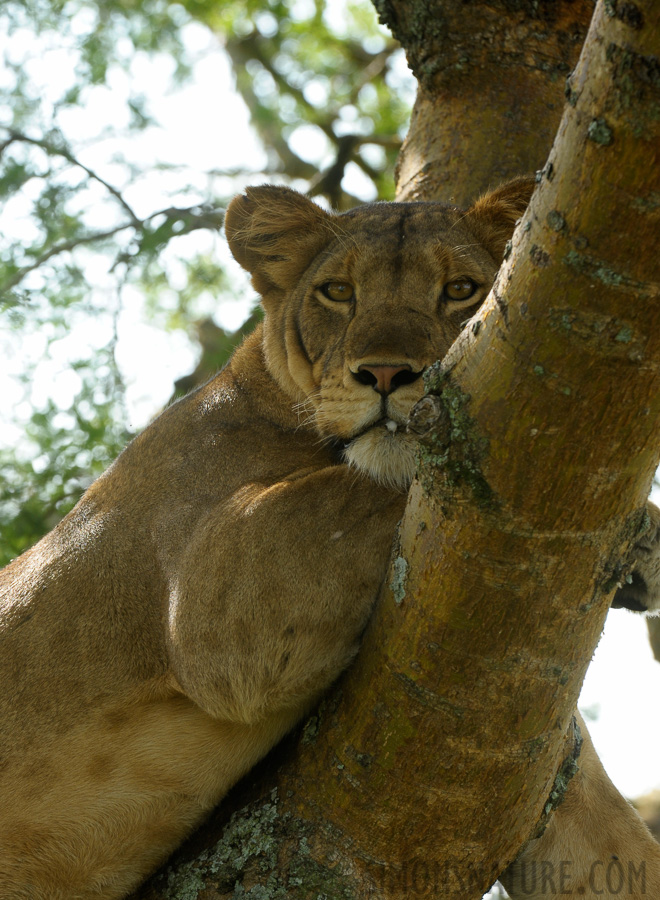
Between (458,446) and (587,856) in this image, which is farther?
(587,856)

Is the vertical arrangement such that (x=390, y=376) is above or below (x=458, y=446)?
above

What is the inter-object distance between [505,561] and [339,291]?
2.57 meters

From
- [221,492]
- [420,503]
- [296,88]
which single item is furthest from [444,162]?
[296,88]

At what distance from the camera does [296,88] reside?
48.0ft

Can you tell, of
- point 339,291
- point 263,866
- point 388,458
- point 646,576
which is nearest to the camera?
point 263,866

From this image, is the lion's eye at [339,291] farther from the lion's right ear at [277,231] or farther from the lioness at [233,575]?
the lion's right ear at [277,231]

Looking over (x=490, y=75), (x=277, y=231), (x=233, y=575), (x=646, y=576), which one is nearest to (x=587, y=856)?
(x=646, y=576)

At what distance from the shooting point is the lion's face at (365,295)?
170 inches

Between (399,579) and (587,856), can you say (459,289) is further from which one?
(587,856)

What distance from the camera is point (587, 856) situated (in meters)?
5.02

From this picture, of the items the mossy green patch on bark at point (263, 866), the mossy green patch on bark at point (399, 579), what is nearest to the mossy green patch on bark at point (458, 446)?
the mossy green patch on bark at point (399, 579)

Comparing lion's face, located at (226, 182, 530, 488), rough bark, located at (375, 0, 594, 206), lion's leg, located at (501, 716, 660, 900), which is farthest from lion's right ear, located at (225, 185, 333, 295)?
lion's leg, located at (501, 716, 660, 900)

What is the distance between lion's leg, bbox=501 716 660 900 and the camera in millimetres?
4965

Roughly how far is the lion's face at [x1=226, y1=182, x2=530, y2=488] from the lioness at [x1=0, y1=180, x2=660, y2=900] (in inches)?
0.5
